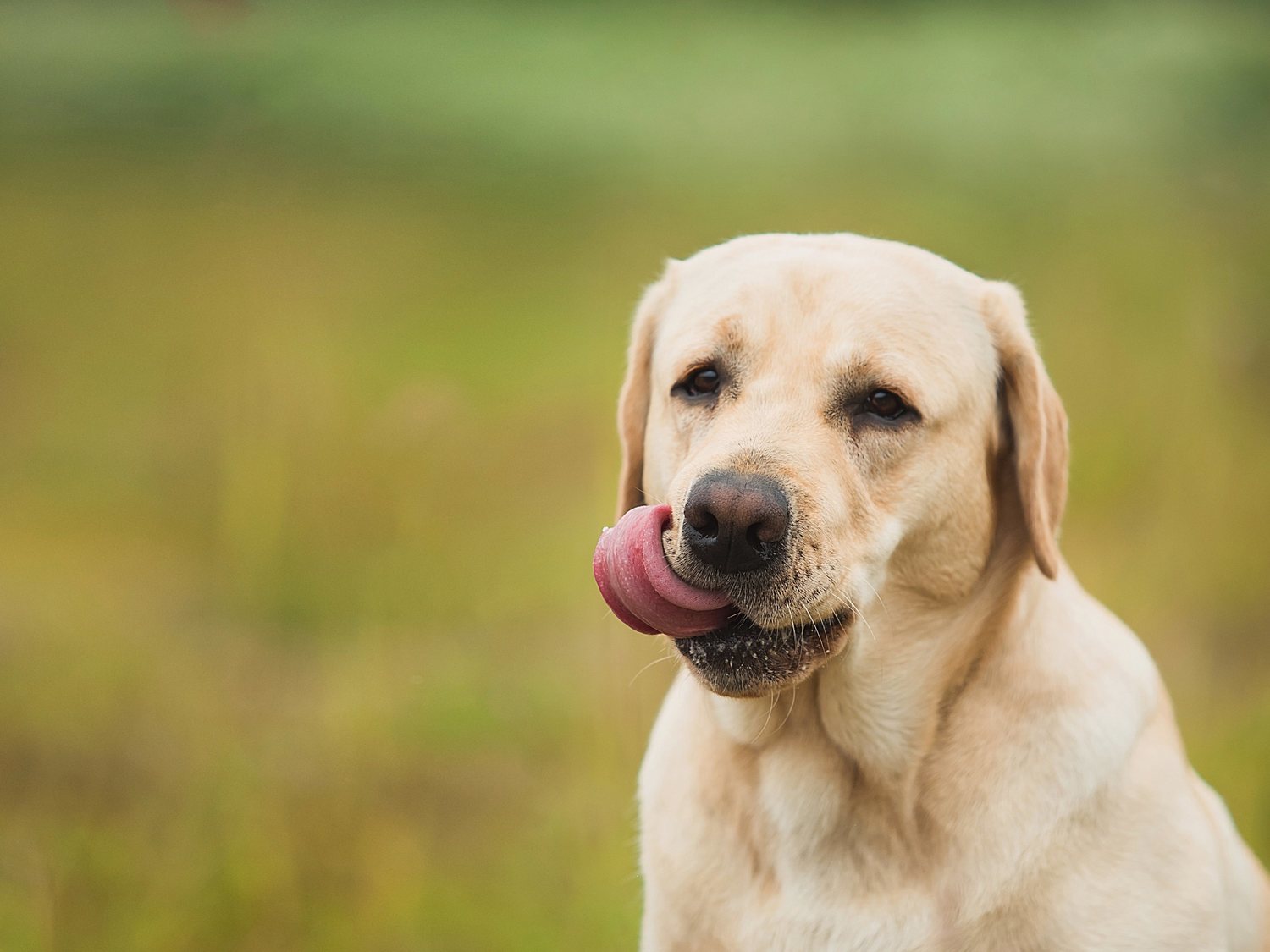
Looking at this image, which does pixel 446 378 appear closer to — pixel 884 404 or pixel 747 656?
pixel 884 404

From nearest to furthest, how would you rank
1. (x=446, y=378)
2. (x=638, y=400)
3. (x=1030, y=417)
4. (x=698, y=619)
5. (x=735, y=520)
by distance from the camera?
(x=735, y=520), (x=698, y=619), (x=1030, y=417), (x=638, y=400), (x=446, y=378)

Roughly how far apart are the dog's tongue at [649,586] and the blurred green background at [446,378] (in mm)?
1721

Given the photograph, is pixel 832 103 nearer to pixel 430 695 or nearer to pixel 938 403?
pixel 430 695

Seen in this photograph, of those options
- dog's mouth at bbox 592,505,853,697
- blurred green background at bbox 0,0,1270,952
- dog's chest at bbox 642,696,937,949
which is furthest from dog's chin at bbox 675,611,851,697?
blurred green background at bbox 0,0,1270,952

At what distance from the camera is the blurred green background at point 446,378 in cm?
435

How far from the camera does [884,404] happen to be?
2889 mm

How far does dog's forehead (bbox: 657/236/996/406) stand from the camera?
2.88 m

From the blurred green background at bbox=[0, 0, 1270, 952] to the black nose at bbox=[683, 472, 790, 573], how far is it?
1.89 metres

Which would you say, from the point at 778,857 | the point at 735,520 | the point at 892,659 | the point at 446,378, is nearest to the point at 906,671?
the point at 892,659

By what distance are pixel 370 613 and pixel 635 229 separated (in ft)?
15.2

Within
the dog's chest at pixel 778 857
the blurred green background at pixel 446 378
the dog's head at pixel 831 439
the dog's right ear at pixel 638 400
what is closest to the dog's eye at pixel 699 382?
the dog's head at pixel 831 439

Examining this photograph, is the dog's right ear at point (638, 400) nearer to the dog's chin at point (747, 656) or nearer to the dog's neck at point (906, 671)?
the dog's neck at point (906, 671)

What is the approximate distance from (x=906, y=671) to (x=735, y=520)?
0.72 m

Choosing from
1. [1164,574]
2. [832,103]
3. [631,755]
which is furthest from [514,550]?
[832,103]
